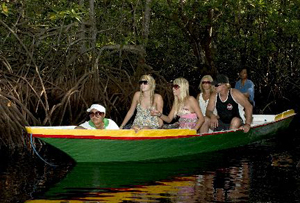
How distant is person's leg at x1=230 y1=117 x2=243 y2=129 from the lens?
37.8 feet

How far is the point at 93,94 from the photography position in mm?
13906

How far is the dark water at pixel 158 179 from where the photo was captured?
8023mm

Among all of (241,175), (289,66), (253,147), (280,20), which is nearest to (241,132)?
(253,147)

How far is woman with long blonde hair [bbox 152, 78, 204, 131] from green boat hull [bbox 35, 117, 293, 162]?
0.76 ft

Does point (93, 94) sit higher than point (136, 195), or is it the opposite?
point (93, 94)

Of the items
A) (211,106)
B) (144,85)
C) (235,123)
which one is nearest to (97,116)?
(144,85)

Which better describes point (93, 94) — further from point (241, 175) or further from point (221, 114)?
point (241, 175)

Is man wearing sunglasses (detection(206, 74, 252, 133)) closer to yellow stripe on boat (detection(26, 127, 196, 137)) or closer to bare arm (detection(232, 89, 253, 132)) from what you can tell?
bare arm (detection(232, 89, 253, 132))

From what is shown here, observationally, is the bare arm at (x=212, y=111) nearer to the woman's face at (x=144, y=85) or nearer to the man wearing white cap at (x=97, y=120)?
the woman's face at (x=144, y=85)

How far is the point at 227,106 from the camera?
11.2 m

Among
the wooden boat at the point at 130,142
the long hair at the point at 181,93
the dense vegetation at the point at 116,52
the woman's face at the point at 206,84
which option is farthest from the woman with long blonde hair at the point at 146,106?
the dense vegetation at the point at 116,52

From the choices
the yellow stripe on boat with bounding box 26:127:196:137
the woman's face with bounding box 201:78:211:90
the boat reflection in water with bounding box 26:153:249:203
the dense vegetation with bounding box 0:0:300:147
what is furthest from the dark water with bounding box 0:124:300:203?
the dense vegetation with bounding box 0:0:300:147

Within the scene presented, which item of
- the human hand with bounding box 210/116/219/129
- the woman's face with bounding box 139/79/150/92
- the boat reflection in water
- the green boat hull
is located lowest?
the boat reflection in water

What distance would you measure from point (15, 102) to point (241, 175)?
4.06 m
